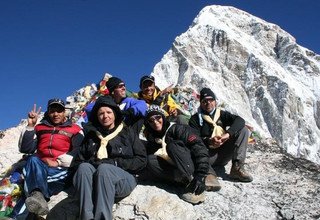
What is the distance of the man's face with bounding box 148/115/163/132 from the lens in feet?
21.0

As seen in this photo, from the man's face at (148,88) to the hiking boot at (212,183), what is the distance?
2.19m

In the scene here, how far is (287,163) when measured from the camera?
814cm

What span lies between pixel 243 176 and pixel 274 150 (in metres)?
2.69

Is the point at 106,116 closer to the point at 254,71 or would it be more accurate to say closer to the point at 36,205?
the point at 36,205

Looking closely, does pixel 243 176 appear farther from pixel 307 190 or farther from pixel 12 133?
pixel 12 133

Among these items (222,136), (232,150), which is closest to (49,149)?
(222,136)

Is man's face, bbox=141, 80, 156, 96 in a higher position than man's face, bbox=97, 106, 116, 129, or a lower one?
higher

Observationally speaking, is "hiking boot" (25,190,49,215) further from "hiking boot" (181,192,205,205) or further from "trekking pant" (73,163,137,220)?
"hiking boot" (181,192,205,205)

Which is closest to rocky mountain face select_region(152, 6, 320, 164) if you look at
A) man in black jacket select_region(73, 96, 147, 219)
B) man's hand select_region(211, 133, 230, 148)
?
man's hand select_region(211, 133, 230, 148)

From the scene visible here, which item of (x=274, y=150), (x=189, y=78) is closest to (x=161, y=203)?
(x=274, y=150)

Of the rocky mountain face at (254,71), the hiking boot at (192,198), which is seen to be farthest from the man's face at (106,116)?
the rocky mountain face at (254,71)

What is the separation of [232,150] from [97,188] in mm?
2575

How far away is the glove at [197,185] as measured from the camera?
5.98 m

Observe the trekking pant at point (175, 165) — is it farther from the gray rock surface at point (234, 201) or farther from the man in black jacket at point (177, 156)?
the gray rock surface at point (234, 201)
